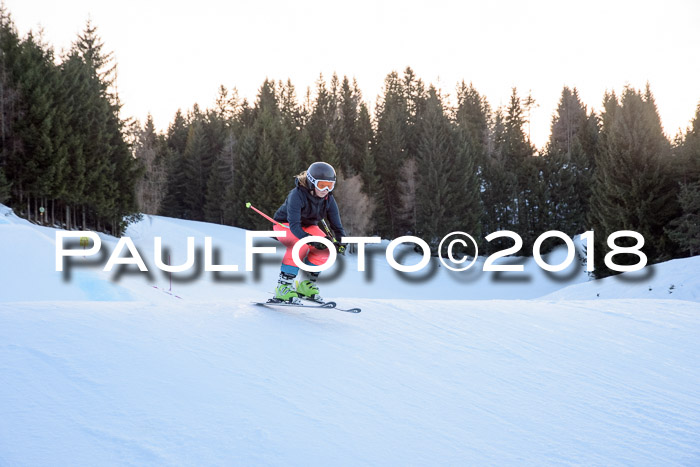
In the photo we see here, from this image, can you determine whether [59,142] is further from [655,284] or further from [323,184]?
[655,284]

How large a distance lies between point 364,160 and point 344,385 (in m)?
45.0

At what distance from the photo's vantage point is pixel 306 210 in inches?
231

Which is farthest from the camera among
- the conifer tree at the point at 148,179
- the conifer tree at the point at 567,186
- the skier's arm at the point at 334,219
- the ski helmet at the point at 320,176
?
the conifer tree at the point at 567,186

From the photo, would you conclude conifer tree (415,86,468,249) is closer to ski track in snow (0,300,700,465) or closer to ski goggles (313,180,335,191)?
ski track in snow (0,300,700,465)

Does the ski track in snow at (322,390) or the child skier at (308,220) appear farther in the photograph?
the child skier at (308,220)

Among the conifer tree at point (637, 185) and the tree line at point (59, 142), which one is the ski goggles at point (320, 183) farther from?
the conifer tree at point (637, 185)

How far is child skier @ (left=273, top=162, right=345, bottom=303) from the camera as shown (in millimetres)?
5656

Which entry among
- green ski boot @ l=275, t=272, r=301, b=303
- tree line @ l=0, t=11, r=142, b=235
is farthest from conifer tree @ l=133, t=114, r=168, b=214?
green ski boot @ l=275, t=272, r=301, b=303

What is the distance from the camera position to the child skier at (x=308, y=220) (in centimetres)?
566

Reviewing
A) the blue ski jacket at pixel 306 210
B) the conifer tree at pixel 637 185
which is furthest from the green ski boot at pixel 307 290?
the conifer tree at pixel 637 185

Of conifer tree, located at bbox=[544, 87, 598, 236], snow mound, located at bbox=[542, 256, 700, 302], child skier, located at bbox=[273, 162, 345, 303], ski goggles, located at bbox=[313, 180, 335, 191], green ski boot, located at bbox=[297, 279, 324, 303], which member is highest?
conifer tree, located at bbox=[544, 87, 598, 236]

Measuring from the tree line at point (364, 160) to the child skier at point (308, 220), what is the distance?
21835 mm

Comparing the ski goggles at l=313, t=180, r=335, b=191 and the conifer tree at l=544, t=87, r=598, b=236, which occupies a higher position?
the conifer tree at l=544, t=87, r=598, b=236

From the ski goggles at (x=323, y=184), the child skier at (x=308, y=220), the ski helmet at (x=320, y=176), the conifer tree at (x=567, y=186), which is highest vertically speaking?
the conifer tree at (x=567, y=186)
